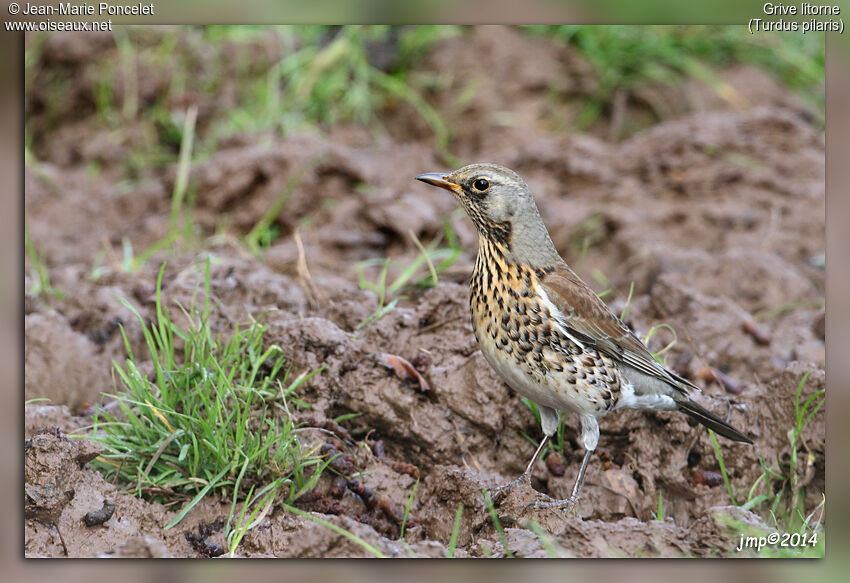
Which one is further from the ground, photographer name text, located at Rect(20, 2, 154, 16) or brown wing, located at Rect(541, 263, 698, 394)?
photographer name text, located at Rect(20, 2, 154, 16)

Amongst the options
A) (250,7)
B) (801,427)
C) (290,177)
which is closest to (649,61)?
(290,177)

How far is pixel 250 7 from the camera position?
12.5ft

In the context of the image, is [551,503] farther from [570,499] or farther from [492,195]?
[492,195]

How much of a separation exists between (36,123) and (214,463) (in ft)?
15.9

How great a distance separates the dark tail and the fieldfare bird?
17 cm

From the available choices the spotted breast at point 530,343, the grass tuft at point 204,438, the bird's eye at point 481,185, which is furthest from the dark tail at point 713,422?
the grass tuft at point 204,438

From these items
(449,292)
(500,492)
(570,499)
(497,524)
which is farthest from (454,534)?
(449,292)

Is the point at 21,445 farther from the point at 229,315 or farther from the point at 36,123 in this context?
the point at 36,123

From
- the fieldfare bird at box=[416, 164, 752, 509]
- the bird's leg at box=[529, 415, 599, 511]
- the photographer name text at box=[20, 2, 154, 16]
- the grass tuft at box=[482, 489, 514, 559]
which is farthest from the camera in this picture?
the bird's leg at box=[529, 415, 599, 511]

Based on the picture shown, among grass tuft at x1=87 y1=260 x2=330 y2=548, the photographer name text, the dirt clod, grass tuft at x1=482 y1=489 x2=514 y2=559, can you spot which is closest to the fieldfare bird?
grass tuft at x1=482 y1=489 x2=514 y2=559

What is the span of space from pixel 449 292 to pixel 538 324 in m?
1.07

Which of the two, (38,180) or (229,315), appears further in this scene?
(38,180)

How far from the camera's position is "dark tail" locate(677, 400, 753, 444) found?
4.22 meters

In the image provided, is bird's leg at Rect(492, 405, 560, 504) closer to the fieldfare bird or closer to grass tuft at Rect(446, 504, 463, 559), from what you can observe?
the fieldfare bird
